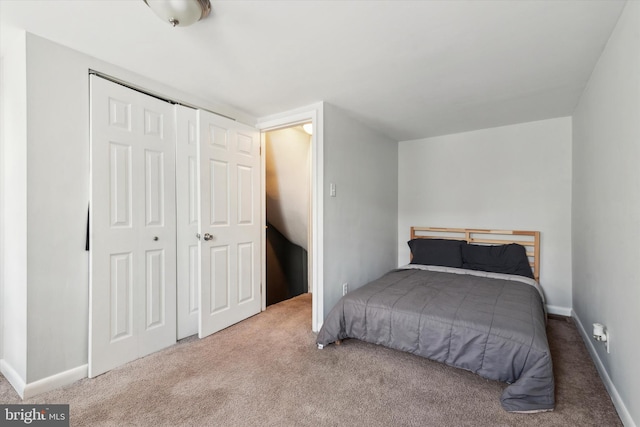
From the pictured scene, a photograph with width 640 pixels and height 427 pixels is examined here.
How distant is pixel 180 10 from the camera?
139cm

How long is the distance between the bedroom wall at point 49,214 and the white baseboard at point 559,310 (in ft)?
14.3

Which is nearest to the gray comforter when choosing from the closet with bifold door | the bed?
the bed

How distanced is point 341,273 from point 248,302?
100cm

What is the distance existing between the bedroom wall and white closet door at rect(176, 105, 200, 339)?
0.64 meters

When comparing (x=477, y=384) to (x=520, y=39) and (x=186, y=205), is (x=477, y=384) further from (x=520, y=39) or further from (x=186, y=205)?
(x=186, y=205)

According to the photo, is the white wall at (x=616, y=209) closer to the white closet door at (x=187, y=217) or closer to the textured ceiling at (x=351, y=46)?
the textured ceiling at (x=351, y=46)

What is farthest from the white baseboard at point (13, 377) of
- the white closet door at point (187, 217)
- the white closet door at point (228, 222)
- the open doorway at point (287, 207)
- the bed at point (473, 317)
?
the open doorway at point (287, 207)

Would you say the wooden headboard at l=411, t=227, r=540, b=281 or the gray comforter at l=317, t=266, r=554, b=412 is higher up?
the wooden headboard at l=411, t=227, r=540, b=281

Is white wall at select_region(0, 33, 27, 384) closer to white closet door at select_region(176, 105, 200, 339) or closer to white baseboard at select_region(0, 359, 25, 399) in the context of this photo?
white baseboard at select_region(0, 359, 25, 399)

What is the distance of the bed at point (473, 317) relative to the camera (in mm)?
1632

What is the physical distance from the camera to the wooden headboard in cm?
324

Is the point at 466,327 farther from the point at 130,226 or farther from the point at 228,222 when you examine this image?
the point at 130,226

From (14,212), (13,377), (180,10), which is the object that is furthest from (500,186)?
(13,377)

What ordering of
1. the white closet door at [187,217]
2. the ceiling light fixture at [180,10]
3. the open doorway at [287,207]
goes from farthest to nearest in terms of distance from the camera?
the open doorway at [287,207], the white closet door at [187,217], the ceiling light fixture at [180,10]
